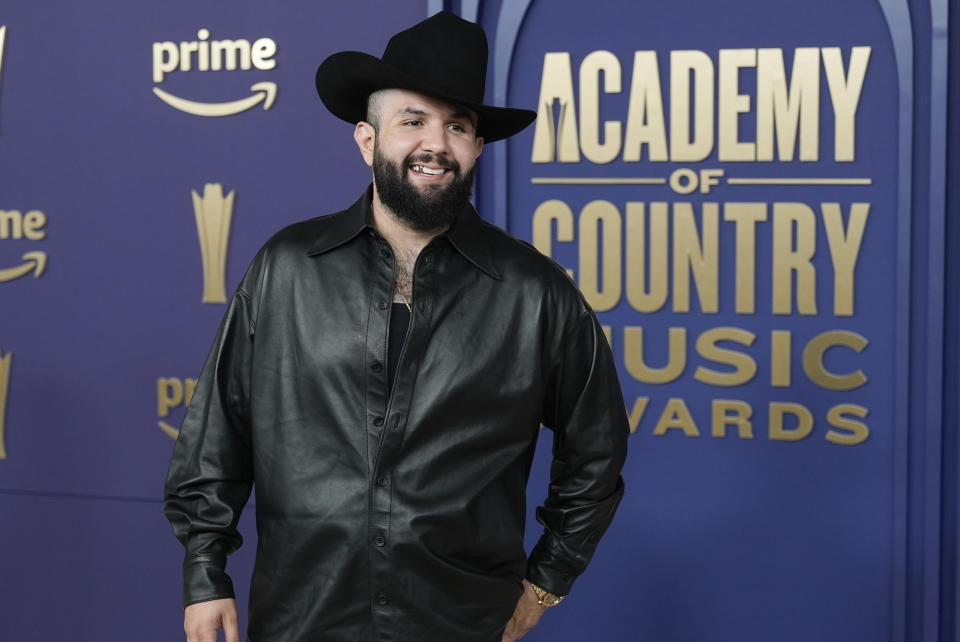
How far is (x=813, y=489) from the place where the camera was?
107 inches

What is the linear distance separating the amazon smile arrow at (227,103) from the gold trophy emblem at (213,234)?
0.19 m

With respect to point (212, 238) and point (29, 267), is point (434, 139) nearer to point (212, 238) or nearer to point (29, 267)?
point (212, 238)

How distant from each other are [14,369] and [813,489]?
7.07 feet

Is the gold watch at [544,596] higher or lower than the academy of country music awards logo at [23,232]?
lower

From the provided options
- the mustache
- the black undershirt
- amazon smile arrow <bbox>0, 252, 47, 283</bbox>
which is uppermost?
the mustache

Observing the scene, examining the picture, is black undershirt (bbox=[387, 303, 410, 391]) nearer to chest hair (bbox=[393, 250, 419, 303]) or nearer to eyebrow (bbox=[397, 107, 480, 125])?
chest hair (bbox=[393, 250, 419, 303])

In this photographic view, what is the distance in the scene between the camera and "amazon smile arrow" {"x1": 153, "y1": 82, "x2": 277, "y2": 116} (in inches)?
117

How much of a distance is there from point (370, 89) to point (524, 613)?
2.84 ft

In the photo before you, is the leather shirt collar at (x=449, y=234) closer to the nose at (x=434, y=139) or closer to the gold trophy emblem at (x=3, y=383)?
the nose at (x=434, y=139)

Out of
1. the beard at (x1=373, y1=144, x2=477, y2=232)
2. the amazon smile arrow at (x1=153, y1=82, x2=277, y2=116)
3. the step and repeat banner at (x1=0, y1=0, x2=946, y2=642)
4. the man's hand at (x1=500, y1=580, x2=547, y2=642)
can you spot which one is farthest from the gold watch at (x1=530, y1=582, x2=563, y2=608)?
→ the amazon smile arrow at (x1=153, y1=82, x2=277, y2=116)

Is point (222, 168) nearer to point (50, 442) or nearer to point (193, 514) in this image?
point (50, 442)

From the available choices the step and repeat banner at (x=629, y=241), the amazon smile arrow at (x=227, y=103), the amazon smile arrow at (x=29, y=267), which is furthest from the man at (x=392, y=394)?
the amazon smile arrow at (x=29, y=267)

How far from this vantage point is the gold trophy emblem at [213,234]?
9.95 ft

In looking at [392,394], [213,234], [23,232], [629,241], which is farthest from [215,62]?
[392,394]
